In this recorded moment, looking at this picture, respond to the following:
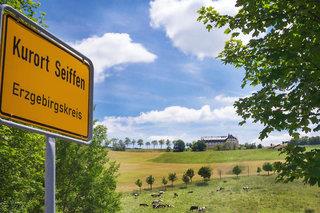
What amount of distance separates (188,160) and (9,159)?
6994 inches

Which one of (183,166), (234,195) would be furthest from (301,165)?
(183,166)

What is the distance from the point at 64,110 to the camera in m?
2.97

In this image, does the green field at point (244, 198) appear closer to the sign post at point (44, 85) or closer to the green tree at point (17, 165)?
the green tree at point (17, 165)

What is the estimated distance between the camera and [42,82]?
8.89 ft

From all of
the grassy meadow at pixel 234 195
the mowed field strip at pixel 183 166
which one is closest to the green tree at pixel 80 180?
the grassy meadow at pixel 234 195

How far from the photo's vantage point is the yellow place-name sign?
7.80ft

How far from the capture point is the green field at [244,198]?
89000 millimetres

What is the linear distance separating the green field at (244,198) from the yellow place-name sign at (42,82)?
249 ft

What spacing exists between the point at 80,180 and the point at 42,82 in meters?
35.6

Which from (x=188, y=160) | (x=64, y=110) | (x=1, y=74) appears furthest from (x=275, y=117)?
(x=188, y=160)

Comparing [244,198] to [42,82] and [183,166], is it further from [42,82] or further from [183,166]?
[42,82]

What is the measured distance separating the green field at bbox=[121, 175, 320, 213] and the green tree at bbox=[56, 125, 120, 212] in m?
39.2

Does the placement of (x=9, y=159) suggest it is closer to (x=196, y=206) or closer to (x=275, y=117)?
(x=275, y=117)

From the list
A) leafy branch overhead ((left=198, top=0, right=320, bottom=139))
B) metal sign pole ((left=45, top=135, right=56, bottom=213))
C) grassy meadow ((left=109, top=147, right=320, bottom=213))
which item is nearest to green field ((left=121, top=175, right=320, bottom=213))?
grassy meadow ((left=109, top=147, right=320, bottom=213))
